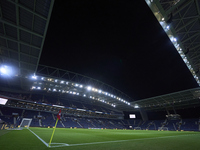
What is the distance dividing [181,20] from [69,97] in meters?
51.9

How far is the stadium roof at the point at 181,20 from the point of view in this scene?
9867 millimetres

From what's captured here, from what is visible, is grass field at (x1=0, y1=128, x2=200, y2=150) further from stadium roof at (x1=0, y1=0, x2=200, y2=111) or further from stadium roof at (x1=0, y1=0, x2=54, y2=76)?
stadium roof at (x1=0, y1=0, x2=54, y2=76)

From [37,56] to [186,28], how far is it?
22719 mm

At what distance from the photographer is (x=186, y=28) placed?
12.0 meters

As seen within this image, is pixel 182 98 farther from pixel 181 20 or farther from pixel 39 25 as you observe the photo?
A: pixel 39 25

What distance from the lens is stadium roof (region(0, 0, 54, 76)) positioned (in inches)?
437

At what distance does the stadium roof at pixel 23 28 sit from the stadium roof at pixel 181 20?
11.4m

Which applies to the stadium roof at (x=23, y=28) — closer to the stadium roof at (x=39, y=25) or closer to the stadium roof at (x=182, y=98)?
the stadium roof at (x=39, y=25)

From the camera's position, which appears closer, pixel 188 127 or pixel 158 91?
pixel 158 91

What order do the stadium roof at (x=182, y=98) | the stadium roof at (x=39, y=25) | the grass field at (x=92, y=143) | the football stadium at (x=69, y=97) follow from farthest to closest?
the stadium roof at (x=182, y=98), the stadium roof at (x=39, y=25), the football stadium at (x=69, y=97), the grass field at (x=92, y=143)

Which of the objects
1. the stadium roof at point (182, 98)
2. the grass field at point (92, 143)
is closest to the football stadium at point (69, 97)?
the grass field at point (92, 143)

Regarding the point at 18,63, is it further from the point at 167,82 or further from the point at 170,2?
the point at 167,82

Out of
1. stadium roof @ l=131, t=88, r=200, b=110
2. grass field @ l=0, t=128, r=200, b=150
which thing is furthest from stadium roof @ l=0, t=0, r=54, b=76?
stadium roof @ l=131, t=88, r=200, b=110

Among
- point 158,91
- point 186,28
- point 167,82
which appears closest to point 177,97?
point 158,91
